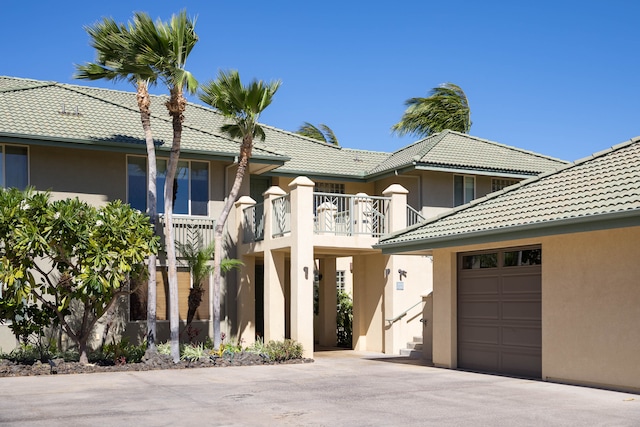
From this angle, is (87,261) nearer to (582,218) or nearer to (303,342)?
(303,342)

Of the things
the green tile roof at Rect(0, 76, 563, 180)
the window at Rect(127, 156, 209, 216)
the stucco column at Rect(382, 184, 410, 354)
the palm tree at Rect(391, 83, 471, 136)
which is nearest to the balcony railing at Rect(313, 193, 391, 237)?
the stucco column at Rect(382, 184, 410, 354)

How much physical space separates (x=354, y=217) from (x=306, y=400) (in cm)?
998

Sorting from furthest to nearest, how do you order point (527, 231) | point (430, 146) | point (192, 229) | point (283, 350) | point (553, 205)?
point (430, 146)
point (192, 229)
point (283, 350)
point (553, 205)
point (527, 231)

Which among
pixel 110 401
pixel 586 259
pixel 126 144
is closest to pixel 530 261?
pixel 586 259

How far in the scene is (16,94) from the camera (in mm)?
23984

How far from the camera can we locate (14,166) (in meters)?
21.6

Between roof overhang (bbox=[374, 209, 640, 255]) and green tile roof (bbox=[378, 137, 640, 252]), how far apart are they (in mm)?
16

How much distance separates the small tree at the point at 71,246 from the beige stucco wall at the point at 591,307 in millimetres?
8639

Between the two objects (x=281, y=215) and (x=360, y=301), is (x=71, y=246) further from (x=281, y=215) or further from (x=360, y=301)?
(x=360, y=301)

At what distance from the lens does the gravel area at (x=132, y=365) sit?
59.3 feet

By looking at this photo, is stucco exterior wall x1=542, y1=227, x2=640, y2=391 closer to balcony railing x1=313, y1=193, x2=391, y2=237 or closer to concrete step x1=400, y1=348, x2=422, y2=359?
concrete step x1=400, y1=348, x2=422, y2=359

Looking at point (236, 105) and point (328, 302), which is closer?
point (236, 105)

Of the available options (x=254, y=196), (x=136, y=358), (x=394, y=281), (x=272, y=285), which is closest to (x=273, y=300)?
(x=272, y=285)

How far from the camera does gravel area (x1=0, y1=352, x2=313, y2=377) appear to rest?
1808 centimetres
